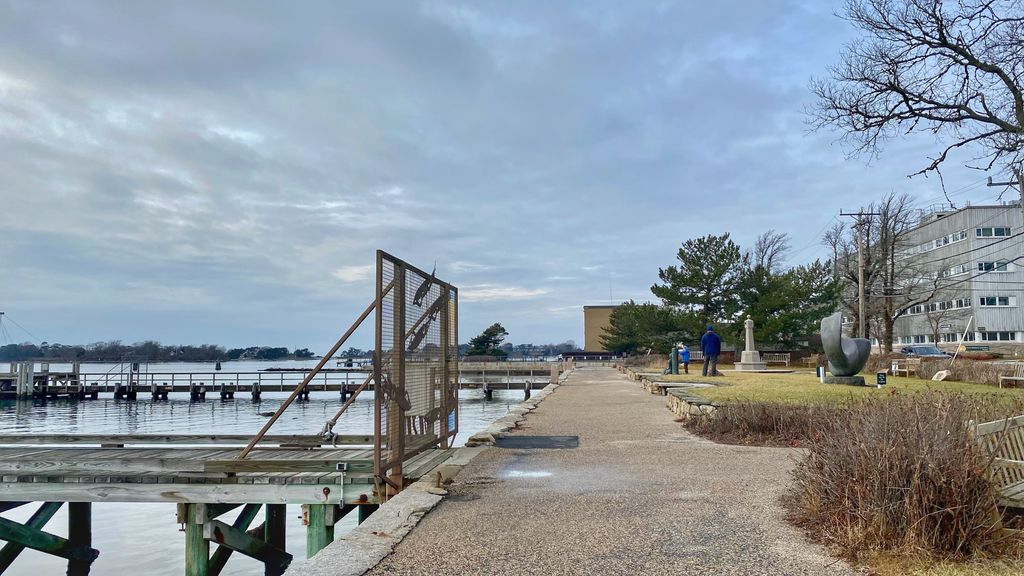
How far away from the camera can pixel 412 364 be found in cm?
786

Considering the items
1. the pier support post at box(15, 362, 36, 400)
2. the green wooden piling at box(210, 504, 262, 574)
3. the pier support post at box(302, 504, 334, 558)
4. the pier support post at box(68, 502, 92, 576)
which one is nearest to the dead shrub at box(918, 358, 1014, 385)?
the green wooden piling at box(210, 504, 262, 574)

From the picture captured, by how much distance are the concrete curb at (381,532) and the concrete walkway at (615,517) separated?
3.7 inches

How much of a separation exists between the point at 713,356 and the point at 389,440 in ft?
70.1

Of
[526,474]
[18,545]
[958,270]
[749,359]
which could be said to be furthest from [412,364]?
[958,270]

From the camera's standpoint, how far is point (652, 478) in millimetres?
7520

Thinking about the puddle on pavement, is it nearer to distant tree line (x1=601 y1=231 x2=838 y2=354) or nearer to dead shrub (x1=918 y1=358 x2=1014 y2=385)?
dead shrub (x1=918 y1=358 x2=1014 y2=385)

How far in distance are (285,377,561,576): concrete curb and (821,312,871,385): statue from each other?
623 inches

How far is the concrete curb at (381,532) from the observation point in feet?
15.0

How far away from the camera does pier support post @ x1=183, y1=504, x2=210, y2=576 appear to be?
8.65 meters

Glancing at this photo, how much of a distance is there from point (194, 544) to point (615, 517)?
18.3 feet

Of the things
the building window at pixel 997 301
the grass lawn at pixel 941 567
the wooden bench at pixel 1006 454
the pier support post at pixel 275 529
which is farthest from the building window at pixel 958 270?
the grass lawn at pixel 941 567

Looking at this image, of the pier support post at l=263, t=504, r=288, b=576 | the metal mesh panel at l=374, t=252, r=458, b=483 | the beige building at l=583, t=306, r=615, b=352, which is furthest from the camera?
the beige building at l=583, t=306, r=615, b=352

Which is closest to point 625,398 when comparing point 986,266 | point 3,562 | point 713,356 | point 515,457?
point 713,356

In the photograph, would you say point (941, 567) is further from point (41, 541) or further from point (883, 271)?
point (883, 271)
